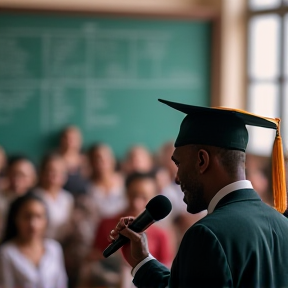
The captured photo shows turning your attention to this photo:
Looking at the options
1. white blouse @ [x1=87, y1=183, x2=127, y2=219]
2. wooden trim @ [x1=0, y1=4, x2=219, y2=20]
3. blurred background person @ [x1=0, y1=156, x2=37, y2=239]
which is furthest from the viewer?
wooden trim @ [x1=0, y1=4, x2=219, y2=20]

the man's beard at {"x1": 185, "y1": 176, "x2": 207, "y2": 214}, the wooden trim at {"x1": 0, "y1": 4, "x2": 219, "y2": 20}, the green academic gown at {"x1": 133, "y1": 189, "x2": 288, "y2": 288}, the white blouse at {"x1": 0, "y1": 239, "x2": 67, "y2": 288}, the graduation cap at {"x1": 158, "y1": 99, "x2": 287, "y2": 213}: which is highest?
the wooden trim at {"x1": 0, "y1": 4, "x2": 219, "y2": 20}

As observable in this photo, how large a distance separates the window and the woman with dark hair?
3326 mm

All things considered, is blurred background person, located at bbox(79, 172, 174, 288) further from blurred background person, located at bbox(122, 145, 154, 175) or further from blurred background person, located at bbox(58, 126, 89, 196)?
blurred background person, located at bbox(122, 145, 154, 175)

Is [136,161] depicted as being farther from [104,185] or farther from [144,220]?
[144,220]

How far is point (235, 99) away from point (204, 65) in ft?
1.77

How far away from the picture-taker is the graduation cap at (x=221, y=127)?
1.97 meters

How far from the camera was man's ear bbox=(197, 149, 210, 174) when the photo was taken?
1882 millimetres

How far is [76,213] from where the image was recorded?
5469 mm

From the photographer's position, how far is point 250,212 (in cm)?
188

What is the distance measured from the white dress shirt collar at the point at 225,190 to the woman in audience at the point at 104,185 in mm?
3812

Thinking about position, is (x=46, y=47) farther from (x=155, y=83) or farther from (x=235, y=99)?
(x=235, y=99)

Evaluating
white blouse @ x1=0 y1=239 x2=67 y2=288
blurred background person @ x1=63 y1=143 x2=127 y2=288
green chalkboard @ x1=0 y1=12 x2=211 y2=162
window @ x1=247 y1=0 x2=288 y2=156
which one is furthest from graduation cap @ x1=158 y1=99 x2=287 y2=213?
green chalkboard @ x1=0 y1=12 x2=211 y2=162

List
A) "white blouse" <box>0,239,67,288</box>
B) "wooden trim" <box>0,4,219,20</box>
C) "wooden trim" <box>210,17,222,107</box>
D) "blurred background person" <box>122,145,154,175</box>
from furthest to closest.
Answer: "wooden trim" <box>210,17,222,107</box> < "wooden trim" <box>0,4,219,20</box> < "blurred background person" <box>122,145,154,175</box> < "white blouse" <box>0,239,67,288</box>

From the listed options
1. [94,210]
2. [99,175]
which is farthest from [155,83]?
[94,210]
